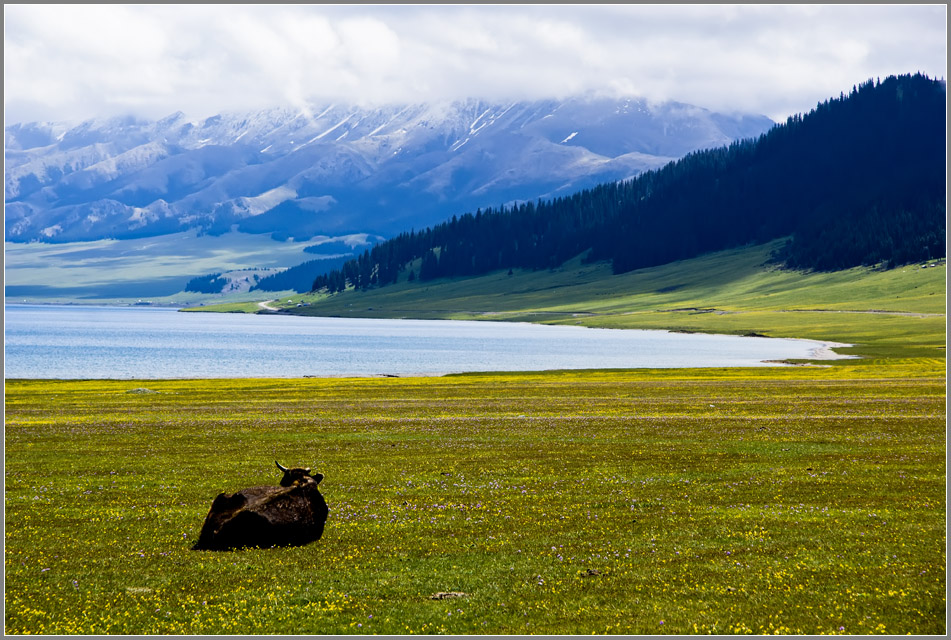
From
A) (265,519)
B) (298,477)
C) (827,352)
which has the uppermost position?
(298,477)

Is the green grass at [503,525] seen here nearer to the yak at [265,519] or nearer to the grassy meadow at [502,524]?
the grassy meadow at [502,524]

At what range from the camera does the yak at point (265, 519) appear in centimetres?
2378

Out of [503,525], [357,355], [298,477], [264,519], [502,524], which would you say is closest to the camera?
[264,519]

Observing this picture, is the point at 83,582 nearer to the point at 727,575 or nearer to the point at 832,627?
the point at 727,575

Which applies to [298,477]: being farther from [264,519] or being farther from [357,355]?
[357,355]

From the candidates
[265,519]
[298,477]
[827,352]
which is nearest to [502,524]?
[298,477]

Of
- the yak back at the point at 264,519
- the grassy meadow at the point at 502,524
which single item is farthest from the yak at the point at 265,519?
the grassy meadow at the point at 502,524

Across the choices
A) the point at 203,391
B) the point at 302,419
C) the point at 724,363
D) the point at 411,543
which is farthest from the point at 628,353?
the point at 411,543

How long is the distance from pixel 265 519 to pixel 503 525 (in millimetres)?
6692

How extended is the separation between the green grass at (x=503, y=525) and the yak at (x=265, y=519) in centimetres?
70

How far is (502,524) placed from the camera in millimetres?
25859

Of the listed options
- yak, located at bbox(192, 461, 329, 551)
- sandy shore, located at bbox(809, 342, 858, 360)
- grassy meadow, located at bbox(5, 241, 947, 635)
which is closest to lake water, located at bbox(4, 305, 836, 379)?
sandy shore, located at bbox(809, 342, 858, 360)

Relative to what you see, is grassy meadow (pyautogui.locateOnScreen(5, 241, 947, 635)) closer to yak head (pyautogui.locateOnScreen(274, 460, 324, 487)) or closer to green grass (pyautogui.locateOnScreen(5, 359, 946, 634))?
green grass (pyautogui.locateOnScreen(5, 359, 946, 634))

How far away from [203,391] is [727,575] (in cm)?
6971
